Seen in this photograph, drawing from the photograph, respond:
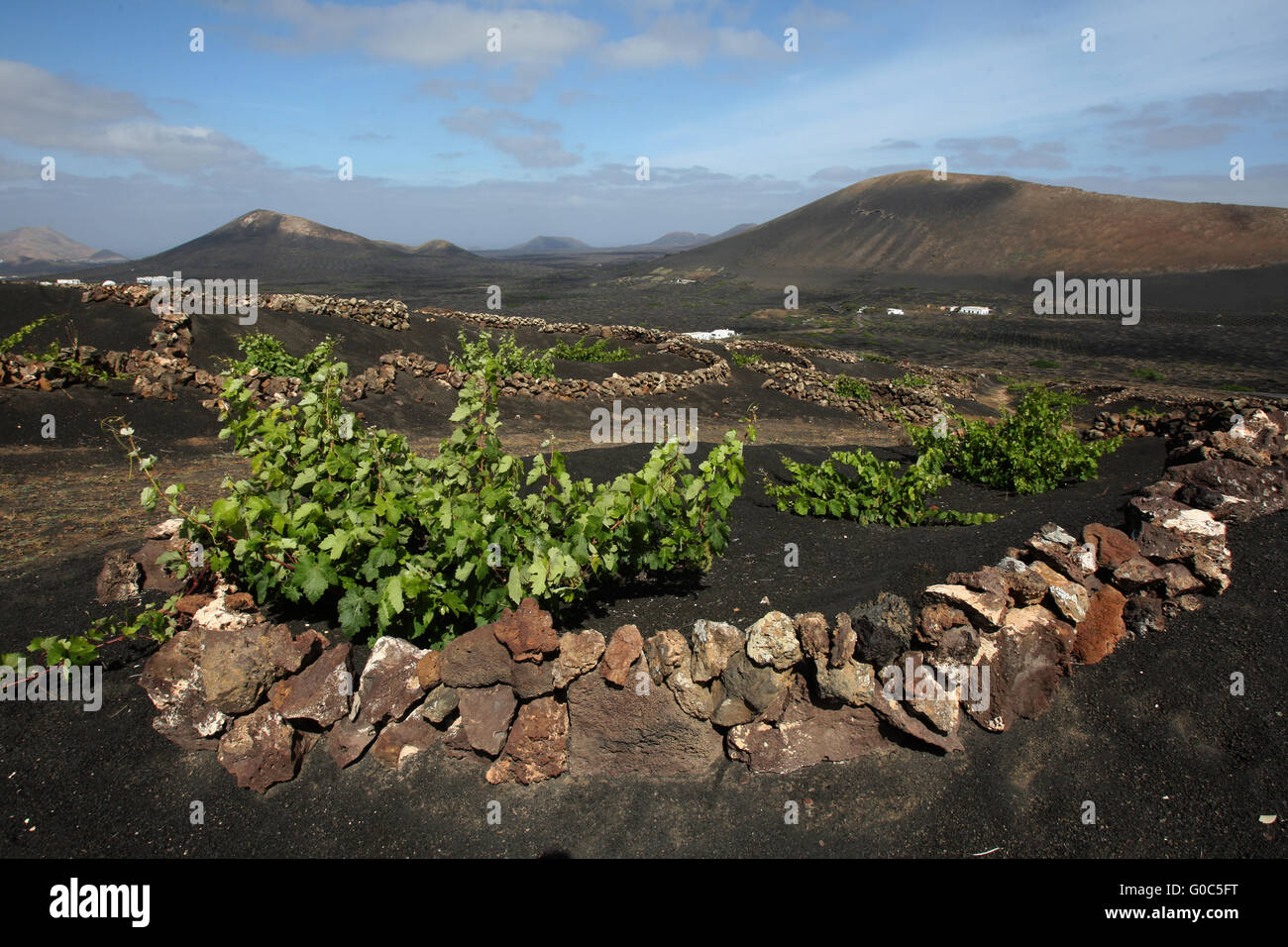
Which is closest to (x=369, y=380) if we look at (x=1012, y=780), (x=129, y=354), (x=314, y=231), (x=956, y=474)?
(x=129, y=354)

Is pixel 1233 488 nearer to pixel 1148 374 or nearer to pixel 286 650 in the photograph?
pixel 286 650

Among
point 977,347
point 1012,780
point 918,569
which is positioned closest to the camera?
point 1012,780

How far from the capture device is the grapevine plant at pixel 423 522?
11.5 ft

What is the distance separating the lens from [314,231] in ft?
377

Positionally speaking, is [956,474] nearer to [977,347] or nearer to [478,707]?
[478,707]

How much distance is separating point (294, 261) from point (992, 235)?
92.7 meters

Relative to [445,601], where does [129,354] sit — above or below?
above

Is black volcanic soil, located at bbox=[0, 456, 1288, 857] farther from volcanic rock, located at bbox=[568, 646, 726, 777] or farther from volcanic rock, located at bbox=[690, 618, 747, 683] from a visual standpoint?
volcanic rock, located at bbox=[690, 618, 747, 683]

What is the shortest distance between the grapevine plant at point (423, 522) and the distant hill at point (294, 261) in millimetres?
72452

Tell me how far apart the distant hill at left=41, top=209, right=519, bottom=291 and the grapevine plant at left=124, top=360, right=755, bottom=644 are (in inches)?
2852

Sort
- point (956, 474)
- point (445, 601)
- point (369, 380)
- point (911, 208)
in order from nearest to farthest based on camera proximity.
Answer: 1. point (445, 601)
2. point (956, 474)
3. point (369, 380)
4. point (911, 208)

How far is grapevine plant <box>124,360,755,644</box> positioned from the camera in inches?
138

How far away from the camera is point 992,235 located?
76438mm
